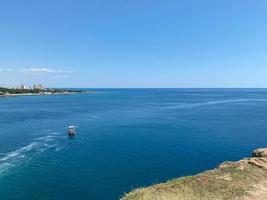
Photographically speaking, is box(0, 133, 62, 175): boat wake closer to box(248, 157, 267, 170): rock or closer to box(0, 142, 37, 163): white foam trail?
box(0, 142, 37, 163): white foam trail

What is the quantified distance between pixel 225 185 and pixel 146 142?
44.0 m

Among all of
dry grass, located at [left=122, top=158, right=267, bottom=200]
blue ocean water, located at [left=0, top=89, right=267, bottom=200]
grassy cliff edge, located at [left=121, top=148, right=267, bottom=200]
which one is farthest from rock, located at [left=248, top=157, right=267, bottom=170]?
blue ocean water, located at [left=0, top=89, right=267, bottom=200]

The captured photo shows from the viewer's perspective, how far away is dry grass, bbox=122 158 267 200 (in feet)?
89.1

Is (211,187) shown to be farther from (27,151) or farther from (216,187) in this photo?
(27,151)

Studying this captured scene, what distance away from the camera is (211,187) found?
1144 inches

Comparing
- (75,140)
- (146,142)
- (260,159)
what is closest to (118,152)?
(146,142)

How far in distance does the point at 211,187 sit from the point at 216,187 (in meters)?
0.50

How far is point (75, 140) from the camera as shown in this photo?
3059 inches

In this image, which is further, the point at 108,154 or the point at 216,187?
the point at 108,154

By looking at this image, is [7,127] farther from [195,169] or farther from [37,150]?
[195,169]

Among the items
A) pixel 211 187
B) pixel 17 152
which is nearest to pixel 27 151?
pixel 17 152

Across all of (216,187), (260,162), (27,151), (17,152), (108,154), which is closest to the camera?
(216,187)

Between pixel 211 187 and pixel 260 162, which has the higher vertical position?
pixel 260 162

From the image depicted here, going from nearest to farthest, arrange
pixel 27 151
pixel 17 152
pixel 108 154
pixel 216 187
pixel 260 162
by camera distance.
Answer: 1. pixel 216 187
2. pixel 260 162
3. pixel 108 154
4. pixel 17 152
5. pixel 27 151
